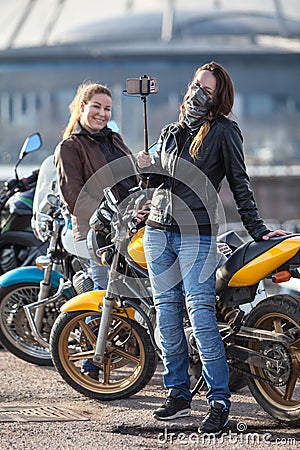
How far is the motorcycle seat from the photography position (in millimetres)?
4863

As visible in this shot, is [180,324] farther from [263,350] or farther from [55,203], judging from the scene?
[55,203]

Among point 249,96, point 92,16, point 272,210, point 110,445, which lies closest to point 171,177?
point 110,445

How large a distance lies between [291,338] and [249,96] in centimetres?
5608

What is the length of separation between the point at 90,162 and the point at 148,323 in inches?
45.5

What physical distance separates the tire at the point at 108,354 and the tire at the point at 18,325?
104cm

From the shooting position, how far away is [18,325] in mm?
6770

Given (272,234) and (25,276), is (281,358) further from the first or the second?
(25,276)

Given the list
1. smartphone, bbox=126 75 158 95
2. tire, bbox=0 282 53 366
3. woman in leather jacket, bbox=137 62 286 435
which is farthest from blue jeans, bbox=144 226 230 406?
tire, bbox=0 282 53 366

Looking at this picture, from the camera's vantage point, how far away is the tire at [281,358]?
4.79 m

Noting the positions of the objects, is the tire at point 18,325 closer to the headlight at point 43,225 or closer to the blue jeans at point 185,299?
the headlight at point 43,225

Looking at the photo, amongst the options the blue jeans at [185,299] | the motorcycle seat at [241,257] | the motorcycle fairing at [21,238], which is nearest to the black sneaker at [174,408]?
the blue jeans at [185,299]

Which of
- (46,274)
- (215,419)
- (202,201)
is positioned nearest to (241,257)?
(202,201)

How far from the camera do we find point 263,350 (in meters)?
4.88
